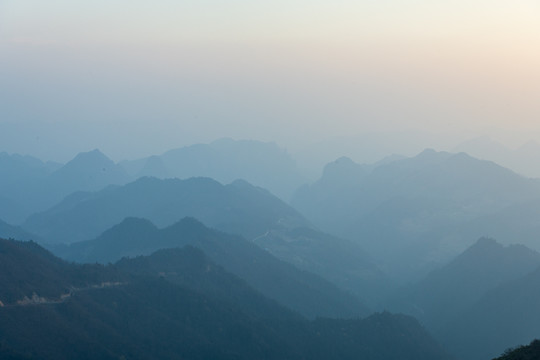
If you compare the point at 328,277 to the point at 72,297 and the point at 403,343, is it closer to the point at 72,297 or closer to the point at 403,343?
the point at 403,343

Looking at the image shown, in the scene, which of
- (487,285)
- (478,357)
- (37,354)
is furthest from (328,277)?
(37,354)

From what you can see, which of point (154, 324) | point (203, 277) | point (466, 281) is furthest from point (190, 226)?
point (466, 281)

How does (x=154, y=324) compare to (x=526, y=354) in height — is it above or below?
above

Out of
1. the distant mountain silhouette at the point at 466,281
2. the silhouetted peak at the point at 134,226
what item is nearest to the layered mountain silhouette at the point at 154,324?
the distant mountain silhouette at the point at 466,281

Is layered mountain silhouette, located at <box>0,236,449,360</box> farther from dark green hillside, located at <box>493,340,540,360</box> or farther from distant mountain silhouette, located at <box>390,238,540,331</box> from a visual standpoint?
dark green hillside, located at <box>493,340,540,360</box>

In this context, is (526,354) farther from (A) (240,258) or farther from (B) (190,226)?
(B) (190,226)

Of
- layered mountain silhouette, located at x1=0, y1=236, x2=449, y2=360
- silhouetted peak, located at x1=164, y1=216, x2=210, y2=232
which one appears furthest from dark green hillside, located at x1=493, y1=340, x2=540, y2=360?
silhouetted peak, located at x1=164, y1=216, x2=210, y2=232

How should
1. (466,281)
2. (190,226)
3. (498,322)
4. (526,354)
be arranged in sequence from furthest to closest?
(190,226)
(466,281)
(498,322)
(526,354)
